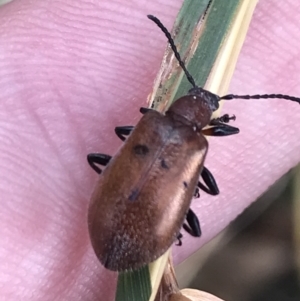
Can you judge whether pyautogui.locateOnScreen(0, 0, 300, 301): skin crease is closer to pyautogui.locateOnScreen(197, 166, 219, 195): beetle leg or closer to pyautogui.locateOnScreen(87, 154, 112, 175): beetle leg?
pyautogui.locateOnScreen(87, 154, 112, 175): beetle leg

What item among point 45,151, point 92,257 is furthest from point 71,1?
point 92,257

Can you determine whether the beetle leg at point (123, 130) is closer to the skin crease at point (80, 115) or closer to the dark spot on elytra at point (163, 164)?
the skin crease at point (80, 115)

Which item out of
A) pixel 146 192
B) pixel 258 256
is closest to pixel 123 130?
pixel 146 192

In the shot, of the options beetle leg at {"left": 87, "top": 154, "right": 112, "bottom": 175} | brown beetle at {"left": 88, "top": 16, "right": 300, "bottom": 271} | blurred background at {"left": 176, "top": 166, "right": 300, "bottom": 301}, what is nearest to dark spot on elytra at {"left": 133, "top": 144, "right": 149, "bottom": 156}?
brown beetle at {"left": 88, "top": 16, "right": 300, "bottom": 271}

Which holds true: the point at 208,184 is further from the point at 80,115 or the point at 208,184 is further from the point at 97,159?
the point at 80,115

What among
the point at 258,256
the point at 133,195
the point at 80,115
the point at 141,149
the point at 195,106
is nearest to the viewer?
the point at 133,195

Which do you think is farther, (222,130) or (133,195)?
(222,130)

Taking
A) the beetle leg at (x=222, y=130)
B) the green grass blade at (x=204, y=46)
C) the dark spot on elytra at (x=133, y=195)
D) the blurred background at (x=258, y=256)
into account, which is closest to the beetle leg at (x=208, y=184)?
the beetle leg at (x=222, y=130)

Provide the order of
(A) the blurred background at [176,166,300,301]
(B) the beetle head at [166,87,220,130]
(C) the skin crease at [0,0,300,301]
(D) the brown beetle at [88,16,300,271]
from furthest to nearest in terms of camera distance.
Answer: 1. (A) the blurred background at [176,166,300,301]
2. (C) the skin crease at [0,0,300,301]
3. (B) the beetle head at [166,87,220,130]
4. (D) the brown beetle at [88,16,300,271]
